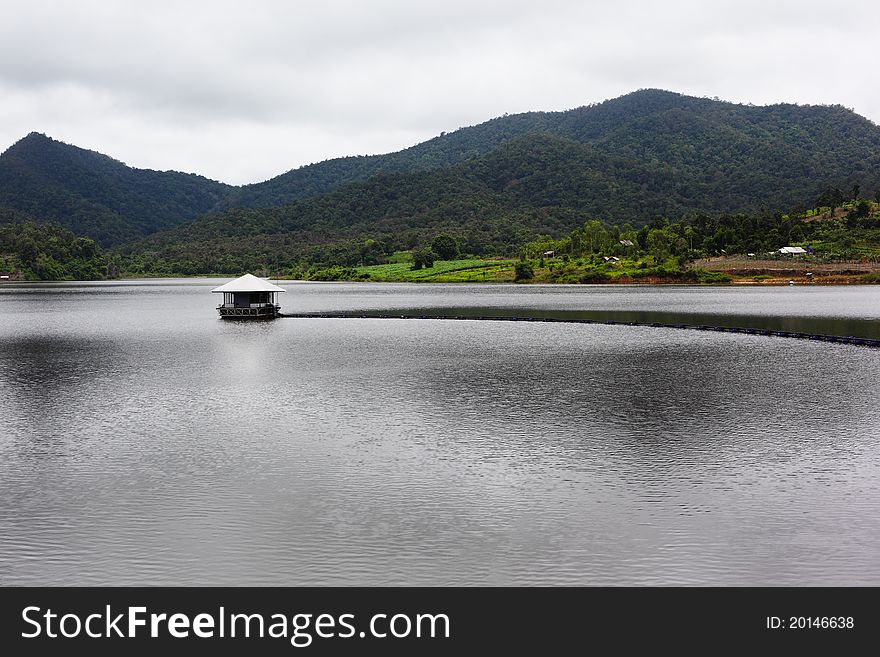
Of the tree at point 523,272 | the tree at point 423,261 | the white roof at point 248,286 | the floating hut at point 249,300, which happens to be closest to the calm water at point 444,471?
the white roof at point 248,286

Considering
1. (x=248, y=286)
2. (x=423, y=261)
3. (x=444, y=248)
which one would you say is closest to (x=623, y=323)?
(x=248, y=286)

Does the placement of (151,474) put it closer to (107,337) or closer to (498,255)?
(107,337)

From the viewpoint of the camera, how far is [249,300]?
69.9m

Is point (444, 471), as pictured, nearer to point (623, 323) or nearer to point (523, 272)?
point (623, 323)

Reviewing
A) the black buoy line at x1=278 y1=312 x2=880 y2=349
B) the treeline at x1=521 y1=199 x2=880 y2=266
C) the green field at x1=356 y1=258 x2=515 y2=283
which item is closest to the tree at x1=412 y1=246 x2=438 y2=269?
the green field at x1=356 y1=258 x2=515 y2=283

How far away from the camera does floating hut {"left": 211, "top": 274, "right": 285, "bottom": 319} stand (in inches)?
2662

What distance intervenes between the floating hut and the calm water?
98.0ft

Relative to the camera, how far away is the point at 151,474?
17.2 m

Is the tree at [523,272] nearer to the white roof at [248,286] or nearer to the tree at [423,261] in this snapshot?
the tree at [423,261]

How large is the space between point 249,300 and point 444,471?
55890mm

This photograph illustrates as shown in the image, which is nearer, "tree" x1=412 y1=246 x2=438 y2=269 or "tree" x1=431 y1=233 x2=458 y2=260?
"tree" x1=412 y1=246 x2=438 y2=269

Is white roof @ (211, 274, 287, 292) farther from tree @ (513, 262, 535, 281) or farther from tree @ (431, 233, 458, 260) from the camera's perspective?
tree @ (431, 233, 458, 260)

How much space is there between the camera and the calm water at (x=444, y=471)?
1205 centimetres
